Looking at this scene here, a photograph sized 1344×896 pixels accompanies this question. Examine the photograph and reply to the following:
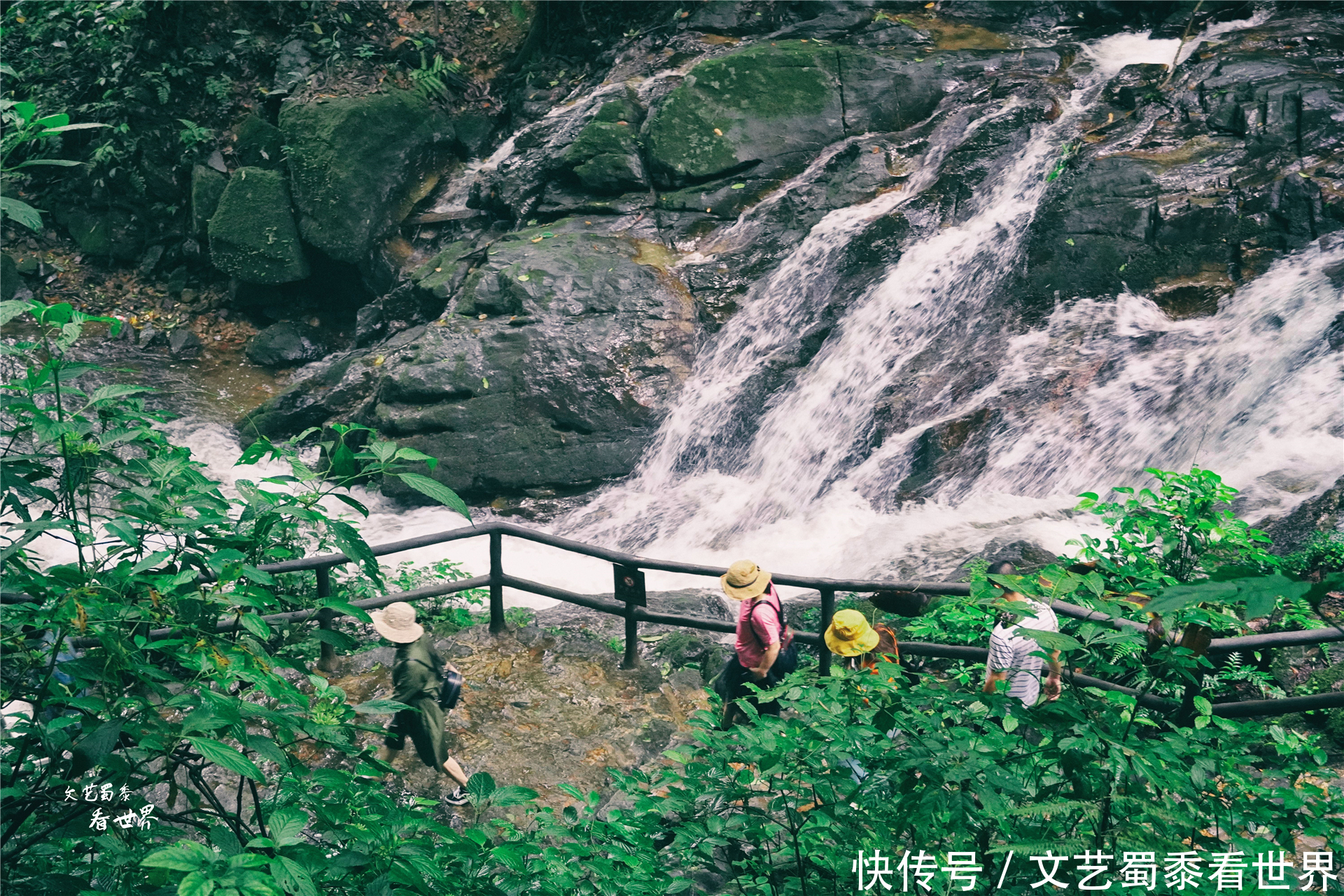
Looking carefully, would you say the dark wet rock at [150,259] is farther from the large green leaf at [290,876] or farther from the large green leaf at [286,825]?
the large green leaf at [290,876]

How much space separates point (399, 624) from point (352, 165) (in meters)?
10.1

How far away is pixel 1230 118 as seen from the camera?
964cm

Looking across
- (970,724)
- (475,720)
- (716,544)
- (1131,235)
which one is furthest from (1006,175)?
(970,724)

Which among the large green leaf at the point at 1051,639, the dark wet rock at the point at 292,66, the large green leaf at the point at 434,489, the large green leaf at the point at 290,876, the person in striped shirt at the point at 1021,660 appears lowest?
the person in striped shirt at the point at 1021,660

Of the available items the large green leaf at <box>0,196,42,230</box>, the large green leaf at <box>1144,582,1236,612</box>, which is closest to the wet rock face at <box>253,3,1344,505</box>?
the large green leaf at <box>1144,582,1236,612</box>

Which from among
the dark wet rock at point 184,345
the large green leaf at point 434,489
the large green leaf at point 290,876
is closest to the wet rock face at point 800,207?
the dark wet rock at point 184,345

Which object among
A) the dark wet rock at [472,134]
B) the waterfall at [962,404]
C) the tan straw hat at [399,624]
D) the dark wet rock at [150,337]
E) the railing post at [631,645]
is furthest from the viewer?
the dark wet rock at [472,134]

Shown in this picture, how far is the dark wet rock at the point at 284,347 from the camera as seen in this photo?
44.8ft

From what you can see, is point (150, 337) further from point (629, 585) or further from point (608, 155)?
point (629, 585)

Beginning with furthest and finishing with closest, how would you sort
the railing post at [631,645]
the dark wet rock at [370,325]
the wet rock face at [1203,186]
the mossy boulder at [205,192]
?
the mossy boulder at [205,192] → the dark wet rock at [370,325] → the wet rock face at [1203,186] → the railing post at [631,645]

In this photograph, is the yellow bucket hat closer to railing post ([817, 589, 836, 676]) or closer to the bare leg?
railing post ([817, 589, 836, 676])

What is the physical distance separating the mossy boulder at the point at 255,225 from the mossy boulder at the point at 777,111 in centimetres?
560

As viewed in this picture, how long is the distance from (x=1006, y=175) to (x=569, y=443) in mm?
5794

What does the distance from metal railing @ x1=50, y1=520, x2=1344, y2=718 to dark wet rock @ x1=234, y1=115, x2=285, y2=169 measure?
981 centimetres
